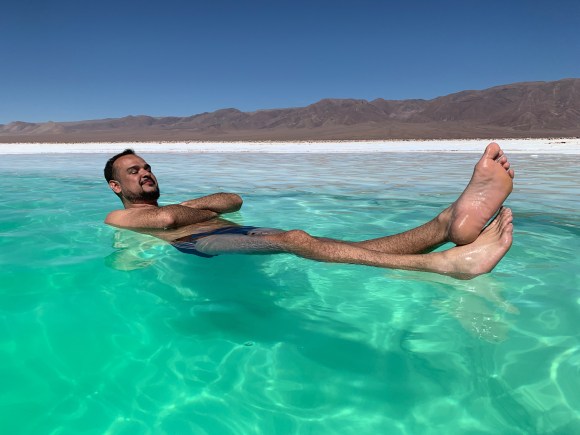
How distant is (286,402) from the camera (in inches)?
63.6

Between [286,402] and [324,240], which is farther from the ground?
[324,240]

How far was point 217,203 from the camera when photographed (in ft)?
13.6

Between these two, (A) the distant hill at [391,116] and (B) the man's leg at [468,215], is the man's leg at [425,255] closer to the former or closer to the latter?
(B) the man's leg at [468,215]

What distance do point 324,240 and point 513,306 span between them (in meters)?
1.06

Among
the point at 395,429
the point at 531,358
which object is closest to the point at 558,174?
the point at 531,358

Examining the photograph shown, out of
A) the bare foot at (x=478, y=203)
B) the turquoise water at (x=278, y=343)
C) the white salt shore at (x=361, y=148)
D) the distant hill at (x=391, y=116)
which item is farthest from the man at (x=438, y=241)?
the distant hill at (x=391, y=116)

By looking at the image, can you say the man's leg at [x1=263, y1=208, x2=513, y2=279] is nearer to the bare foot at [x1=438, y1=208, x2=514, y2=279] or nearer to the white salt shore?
the bare foot at [x1=438, y1=208, x2=514, y2=279]

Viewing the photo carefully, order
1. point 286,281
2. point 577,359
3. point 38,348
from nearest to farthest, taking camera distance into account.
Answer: point 577,359, point 38,348, point 286,281

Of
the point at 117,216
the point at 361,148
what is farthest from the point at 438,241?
the point at 361,148

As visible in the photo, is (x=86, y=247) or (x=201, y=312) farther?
(x=86, y=247)

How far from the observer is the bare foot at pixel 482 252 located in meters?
Answer: 2.46

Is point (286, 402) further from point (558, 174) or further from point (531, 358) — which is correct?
point (558, 174)

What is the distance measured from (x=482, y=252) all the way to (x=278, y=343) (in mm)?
1196

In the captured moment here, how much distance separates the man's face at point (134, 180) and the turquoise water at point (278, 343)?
37 centimetres
